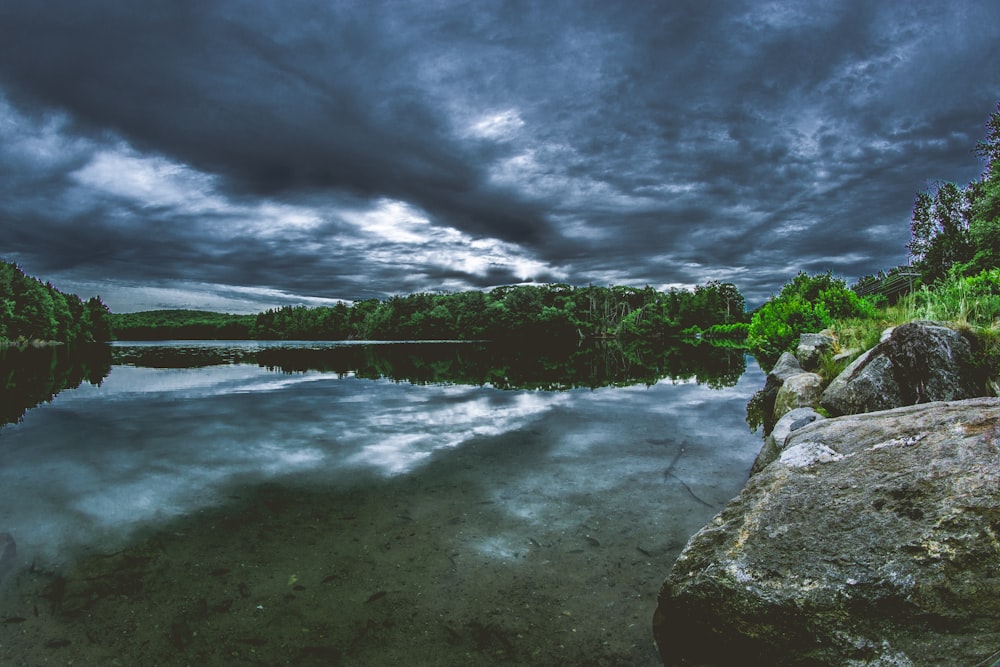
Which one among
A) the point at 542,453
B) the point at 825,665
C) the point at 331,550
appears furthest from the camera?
the point at 542,453

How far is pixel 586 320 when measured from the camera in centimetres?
12675

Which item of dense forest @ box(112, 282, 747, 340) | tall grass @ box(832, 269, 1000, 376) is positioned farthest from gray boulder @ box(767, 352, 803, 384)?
dense forest @ box(112, 282, 747, 340)

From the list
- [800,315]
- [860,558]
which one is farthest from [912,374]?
[800,315]

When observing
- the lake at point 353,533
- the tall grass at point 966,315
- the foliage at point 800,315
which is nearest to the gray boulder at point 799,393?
the lake at point 353,533

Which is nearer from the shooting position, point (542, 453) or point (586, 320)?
point (542, 453)

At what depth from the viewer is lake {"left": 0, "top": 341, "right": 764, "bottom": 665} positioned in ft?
12.5

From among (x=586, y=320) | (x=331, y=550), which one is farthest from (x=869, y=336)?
(x=586, y=320)

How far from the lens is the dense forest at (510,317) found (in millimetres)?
104275

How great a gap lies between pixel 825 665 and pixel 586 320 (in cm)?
12556

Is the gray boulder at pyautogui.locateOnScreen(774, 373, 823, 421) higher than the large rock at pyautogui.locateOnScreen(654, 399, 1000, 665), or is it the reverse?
the gray boulder at pyautogui.locateOnScreen(774, 373, 823, 421)

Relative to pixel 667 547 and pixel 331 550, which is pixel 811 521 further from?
pixel 331 550

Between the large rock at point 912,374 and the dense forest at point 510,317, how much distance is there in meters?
81.2

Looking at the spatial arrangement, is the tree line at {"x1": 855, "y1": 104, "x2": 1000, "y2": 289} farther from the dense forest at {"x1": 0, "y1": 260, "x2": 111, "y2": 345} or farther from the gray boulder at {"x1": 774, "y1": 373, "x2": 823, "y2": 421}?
the dense forest at {"x1": 0, "y1": 260, "x2": 111, "y2": 345}

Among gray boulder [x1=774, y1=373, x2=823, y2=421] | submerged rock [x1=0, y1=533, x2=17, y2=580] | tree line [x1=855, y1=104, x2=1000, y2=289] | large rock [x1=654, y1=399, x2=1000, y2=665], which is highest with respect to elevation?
tree line [x1=855, y1=104, x2=1000, y2=289]
